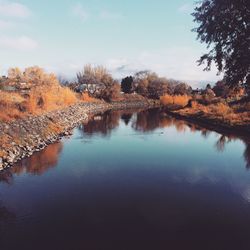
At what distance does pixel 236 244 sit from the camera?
37.2 ft

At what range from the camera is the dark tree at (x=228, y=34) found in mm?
12492

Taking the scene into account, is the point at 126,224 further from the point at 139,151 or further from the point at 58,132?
the point at 58,132

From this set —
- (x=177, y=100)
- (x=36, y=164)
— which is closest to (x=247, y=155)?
(x=36, y=164)

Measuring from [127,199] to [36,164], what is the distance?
8789 mm

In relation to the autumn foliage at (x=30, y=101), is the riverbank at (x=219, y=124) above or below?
below

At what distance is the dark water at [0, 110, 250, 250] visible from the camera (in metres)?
11.7

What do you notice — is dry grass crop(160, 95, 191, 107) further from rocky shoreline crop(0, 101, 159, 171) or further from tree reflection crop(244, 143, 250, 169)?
tree reflection crop(244, 143, 250, 169)

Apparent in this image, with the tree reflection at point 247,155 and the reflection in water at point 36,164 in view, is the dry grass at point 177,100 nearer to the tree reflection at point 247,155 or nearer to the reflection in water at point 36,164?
the tree reflection at point 247,155

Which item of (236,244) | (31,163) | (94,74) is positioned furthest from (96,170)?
(94,74)

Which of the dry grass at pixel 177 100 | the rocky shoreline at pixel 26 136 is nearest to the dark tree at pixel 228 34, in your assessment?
the rocky shoreline at pixel 26 136

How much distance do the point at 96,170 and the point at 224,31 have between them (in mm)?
A: 11918

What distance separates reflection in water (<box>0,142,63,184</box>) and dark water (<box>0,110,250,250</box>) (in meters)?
0.06

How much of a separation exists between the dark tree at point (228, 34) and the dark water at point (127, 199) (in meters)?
6.07

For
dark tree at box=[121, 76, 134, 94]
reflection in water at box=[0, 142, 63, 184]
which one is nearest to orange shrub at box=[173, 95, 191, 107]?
dark tree at box=[121, 76, 134, 94]
